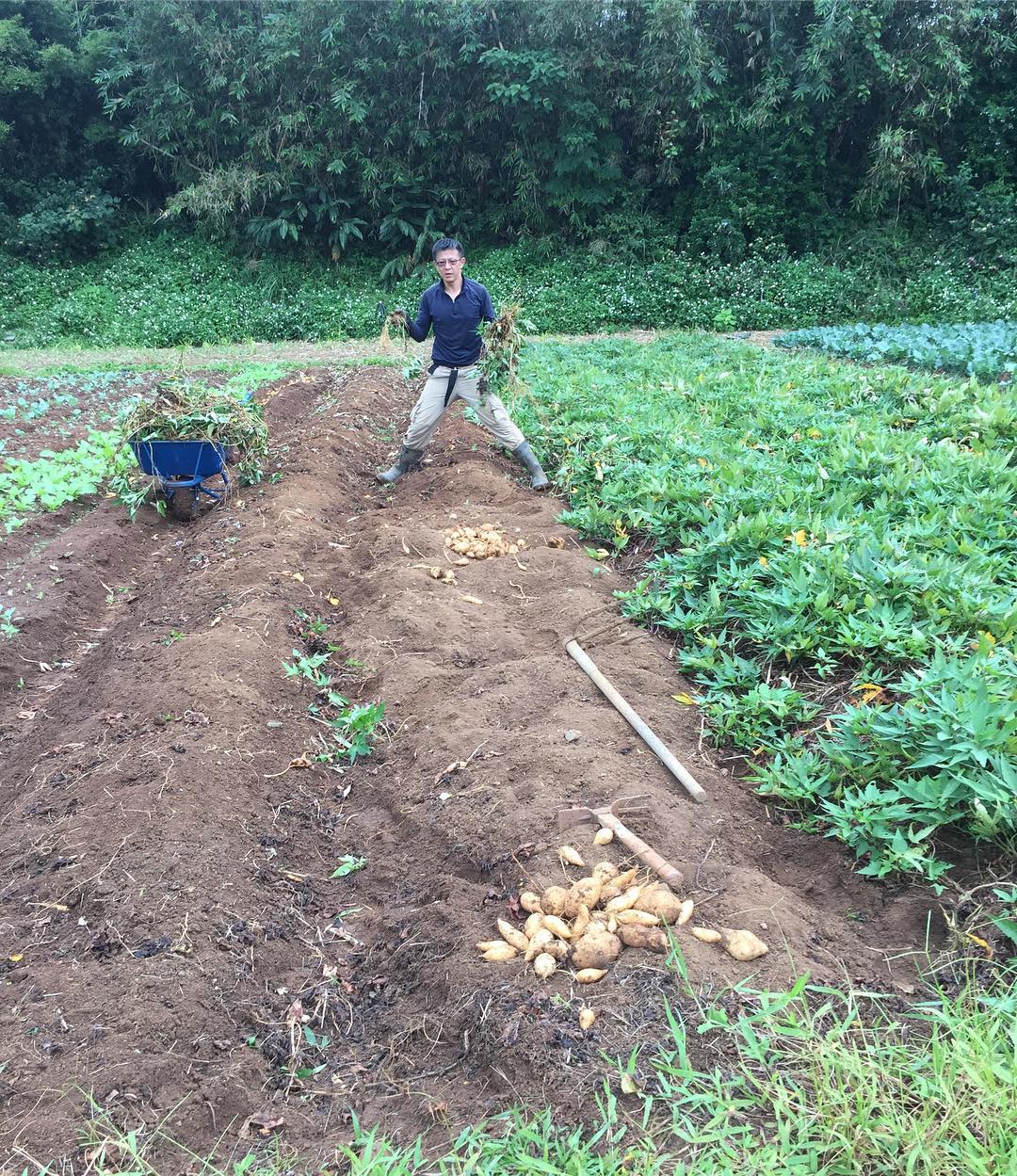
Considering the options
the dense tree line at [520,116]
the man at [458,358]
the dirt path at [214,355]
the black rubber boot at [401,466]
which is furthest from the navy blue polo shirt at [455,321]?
the dense tree line at [520,116]

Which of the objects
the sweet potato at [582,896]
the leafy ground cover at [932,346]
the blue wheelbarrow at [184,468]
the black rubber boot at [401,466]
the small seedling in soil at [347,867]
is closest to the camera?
the sweet potato at [582,896]

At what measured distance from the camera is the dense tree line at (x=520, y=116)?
57.2 ft

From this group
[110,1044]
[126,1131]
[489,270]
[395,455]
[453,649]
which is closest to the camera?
[126,1131]

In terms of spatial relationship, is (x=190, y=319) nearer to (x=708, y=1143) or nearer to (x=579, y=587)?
(x=579, y=587)

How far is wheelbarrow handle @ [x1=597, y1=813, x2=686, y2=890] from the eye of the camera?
8.46ft

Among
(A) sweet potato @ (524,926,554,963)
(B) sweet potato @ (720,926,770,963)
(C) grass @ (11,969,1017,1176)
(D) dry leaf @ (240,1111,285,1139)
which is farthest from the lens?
(A) sweet potato @ (524,926,554,963)

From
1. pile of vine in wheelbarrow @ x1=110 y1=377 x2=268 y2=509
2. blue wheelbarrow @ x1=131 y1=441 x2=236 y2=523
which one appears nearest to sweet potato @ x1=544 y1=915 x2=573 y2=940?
blue wheelbarrow @ x1=131 y1=441 x2=236 y2=523

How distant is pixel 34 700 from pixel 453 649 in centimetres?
221

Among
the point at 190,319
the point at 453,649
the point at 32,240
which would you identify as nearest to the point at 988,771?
the point at 453,649

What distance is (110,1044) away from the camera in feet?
7.39

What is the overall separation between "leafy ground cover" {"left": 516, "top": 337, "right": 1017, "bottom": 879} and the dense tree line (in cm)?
1392

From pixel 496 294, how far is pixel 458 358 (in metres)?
12.6

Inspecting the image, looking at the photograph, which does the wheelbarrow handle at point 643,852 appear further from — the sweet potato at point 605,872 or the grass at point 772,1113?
the grass at point 772,1113

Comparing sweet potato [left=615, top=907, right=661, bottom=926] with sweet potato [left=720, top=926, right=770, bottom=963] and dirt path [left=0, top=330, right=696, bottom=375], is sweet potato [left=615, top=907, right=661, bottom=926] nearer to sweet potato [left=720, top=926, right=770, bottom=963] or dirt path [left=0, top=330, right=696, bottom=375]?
sweet potato [left=720, top=926, right=770, bottom=963]
